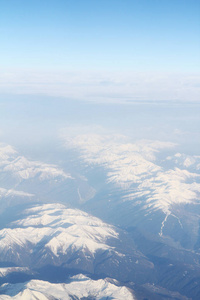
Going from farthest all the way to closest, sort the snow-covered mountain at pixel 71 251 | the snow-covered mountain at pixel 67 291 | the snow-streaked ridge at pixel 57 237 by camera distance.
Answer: the snow-streaked ridge at pixel 57 237 → the snow-covered mountain at pixel 71 251 → the snow-covered mountain at pixel 67 291

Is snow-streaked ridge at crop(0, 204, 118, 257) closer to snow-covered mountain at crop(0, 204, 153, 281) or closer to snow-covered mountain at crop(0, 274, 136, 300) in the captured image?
snow-covered mountain at crop(0, 204, 153, 281)

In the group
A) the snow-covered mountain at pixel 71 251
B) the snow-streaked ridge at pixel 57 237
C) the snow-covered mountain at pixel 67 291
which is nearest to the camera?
the snow-covered mountain at pixel 67 291

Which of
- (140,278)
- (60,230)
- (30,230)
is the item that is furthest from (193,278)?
Answer: (30,230)

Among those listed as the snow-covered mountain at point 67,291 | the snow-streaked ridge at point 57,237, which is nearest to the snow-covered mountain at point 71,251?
the snow-streaked ridge at point 57,237

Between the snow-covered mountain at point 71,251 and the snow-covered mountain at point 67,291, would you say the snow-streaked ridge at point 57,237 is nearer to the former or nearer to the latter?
the snow-covered mountain at point 71,251

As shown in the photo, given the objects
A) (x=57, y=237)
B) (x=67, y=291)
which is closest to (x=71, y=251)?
(x=57, y=237)

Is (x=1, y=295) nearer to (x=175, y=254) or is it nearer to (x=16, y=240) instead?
(x=16, y=240)

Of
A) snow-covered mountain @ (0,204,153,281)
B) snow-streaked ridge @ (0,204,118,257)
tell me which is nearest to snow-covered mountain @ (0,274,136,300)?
snow-covered mountain @ (0,204,153,281)

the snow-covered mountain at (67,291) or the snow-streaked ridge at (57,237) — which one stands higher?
the snow-covered mountain at (67,291)

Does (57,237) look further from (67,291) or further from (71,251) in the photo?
(67,291)
